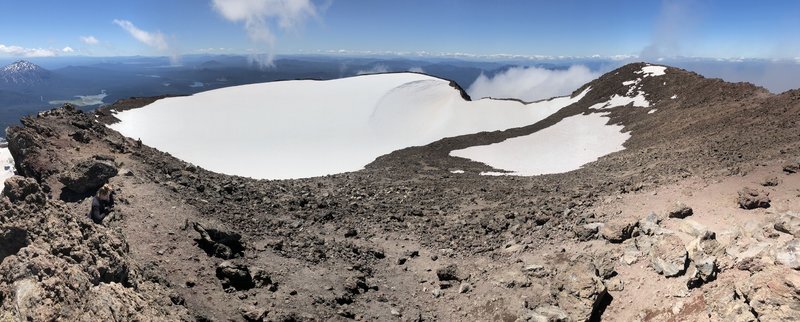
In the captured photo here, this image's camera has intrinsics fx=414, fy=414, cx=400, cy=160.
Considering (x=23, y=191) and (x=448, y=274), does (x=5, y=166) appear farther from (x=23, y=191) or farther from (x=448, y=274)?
(x=448, y=274)

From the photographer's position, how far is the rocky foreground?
6.34 metres

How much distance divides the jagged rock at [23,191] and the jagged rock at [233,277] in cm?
333

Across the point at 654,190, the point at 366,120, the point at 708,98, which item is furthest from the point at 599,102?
the point at 654,190

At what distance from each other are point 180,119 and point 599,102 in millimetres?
33921

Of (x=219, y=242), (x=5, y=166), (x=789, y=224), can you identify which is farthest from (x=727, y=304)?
(x=5, y=166)

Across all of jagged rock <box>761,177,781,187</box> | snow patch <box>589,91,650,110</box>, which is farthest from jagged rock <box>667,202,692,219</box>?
snow patch <box>589,91,650,110</box>

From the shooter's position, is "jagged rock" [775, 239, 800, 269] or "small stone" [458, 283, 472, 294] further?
"small stone" [458, 283, 472, 294]

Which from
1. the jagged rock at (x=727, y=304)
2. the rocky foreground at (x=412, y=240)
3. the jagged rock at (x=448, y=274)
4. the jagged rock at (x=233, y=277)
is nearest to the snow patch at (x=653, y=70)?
the rocky foreground at (x=412, y=240)

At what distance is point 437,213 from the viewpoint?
1510 centimetres

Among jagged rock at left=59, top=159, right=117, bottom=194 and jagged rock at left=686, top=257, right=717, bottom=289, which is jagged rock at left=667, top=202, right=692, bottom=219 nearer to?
jagged rock at left=686, top=257, right=717, bottom=289

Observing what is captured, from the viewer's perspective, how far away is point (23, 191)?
6707mm

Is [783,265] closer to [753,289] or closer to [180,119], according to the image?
[753,289]

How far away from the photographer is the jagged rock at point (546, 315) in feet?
25.5

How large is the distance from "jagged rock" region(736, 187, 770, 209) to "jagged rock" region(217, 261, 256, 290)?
10.9 meters
